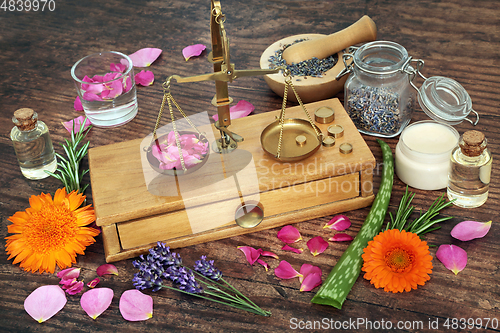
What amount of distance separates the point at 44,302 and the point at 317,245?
20.4 inches

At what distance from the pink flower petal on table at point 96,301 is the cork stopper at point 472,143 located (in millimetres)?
719

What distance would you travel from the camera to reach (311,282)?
87 cm

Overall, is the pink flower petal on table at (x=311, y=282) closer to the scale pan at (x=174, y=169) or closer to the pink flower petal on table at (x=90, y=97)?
the scale pan at (x=174, y=169)

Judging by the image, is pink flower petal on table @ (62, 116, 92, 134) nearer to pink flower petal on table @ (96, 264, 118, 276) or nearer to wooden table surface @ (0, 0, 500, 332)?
wooden table surface @ (0, 0, 500, 332)

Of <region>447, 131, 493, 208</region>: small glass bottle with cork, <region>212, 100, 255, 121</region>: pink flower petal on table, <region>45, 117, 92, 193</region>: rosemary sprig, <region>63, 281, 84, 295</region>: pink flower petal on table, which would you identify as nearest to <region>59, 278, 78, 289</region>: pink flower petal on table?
<region>63, 281, 84, 295</region>: pink flower petal on table

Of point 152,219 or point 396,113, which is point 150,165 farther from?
point 396,113

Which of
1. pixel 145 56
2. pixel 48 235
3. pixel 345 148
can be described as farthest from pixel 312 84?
pixel 48 235

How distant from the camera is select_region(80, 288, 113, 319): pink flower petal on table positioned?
85cm

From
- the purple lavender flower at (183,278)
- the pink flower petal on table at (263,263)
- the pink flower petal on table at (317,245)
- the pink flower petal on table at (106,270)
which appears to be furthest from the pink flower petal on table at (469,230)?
the pink flower petal on table at (106,270)

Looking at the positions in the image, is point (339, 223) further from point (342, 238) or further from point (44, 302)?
point (44, 302)

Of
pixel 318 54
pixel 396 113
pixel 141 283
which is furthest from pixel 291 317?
pixel 318 54

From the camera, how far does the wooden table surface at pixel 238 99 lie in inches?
32.7

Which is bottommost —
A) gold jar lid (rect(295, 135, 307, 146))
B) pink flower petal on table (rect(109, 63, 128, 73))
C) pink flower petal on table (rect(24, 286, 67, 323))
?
pink flower petal on table (rect(24, 286, 67, 323))

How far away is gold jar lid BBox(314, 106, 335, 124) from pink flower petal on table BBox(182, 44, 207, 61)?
544mm
